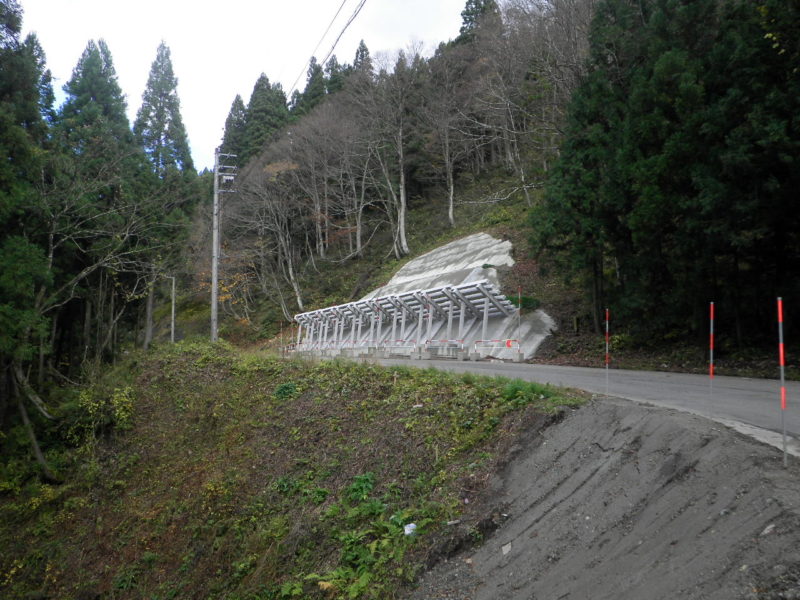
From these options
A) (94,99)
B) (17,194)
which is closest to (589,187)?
(17,194)

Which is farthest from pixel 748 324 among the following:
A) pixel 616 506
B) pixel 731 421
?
pixel 616 506

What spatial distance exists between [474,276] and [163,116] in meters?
38.8

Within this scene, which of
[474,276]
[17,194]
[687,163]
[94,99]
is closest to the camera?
[687,163]

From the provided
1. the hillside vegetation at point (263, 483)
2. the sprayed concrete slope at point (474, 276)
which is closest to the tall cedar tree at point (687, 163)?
the sprayed concrete slope at point (474, 276)

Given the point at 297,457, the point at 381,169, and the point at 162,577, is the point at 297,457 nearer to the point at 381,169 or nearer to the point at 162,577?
the point at 162,577

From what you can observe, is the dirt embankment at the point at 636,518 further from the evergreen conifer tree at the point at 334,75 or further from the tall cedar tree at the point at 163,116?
the evergreen conifer tree at the point at 334,75

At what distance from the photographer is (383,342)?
23.5m

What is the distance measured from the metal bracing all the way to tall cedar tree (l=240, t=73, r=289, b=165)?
29.3m

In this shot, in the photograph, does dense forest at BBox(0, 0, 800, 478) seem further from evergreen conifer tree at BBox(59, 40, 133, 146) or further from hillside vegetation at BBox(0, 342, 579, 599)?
hillside vegetation at BBox(0, 342, 579, 599)

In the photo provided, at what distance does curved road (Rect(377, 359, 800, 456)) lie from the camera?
20.5 feet

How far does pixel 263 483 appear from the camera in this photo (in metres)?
10.1

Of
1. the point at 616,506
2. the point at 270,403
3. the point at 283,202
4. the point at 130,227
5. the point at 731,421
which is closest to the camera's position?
the point at 616,506

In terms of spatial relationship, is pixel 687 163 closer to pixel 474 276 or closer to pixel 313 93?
pixel 474 276

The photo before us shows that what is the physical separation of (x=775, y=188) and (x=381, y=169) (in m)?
34.6
